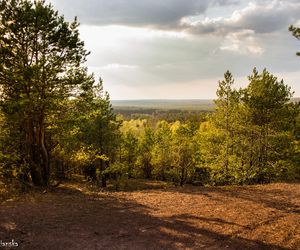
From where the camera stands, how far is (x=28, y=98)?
15266 millimetres

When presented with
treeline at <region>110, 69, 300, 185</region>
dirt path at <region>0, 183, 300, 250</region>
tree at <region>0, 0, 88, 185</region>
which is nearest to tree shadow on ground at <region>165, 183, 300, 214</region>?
dirt path at <region>0, 183, 300, 250</region>

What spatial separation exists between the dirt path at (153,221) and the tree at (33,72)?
4.02m

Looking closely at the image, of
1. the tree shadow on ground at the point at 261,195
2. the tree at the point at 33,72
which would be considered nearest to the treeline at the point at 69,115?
the tree at the point at 33,72

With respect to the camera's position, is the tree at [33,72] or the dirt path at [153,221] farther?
the tree at [33,72]

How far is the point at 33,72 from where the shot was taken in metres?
14.7

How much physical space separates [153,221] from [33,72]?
9.19 meters

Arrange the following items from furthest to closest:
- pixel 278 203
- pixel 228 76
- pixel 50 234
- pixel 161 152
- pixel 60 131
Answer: pixel 161 152 < pixel 228 76 < pixel 60 131 < pixel 278 203 < pixel 50 234

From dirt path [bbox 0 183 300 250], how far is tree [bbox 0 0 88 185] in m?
4.02

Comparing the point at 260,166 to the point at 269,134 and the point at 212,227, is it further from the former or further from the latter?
the point at 212,227

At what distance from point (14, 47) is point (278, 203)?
1610 cm

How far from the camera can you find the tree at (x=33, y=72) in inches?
598

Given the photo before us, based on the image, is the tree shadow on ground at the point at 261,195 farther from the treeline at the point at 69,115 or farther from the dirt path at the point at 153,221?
the treeline at the point at 69,115

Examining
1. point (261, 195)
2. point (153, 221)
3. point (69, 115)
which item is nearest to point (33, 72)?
point (69, 115)

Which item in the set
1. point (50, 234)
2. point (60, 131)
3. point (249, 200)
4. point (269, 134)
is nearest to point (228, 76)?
point (269, 134)
